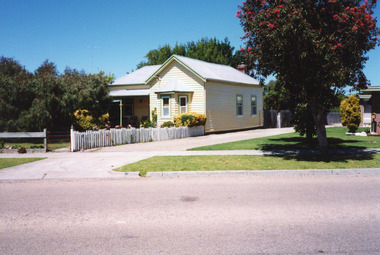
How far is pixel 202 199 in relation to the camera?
7.01 meters

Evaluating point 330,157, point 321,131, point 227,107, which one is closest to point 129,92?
point 227,107

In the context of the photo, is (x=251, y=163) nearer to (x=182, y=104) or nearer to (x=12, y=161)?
(x=12, y=161)

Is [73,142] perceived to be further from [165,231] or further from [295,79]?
[165,231]

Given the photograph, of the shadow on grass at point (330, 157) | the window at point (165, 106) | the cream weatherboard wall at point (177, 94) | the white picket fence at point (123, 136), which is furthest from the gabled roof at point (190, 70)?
the shadow on grass at point (330, 157)

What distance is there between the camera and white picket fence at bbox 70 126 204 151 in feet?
52.1

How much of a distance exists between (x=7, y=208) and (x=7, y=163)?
6582mm

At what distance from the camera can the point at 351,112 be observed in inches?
844

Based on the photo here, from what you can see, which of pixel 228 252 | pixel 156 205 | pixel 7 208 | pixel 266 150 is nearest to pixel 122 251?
pixel 228 252

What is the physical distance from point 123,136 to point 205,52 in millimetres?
38210

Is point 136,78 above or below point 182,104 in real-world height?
above

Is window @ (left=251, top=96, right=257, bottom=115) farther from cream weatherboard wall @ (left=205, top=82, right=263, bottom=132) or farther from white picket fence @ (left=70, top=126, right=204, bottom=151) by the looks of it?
white picket fence @ (left=70, top=126, right=204, bottom=151)

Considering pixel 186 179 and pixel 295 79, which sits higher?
pixel 295 79

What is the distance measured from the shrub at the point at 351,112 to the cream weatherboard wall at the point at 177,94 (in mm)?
10015

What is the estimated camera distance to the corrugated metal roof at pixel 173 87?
2400 cm
